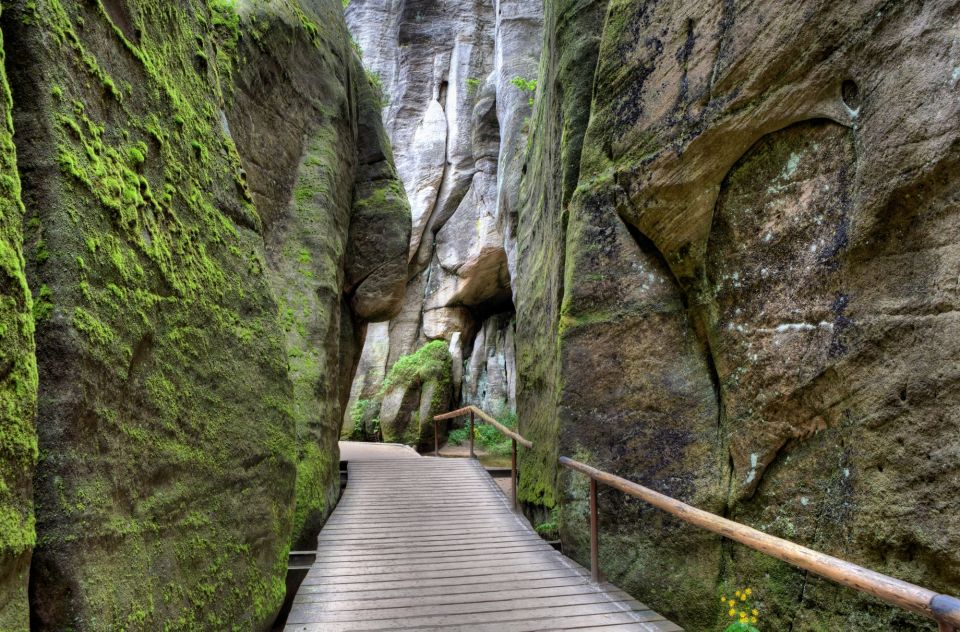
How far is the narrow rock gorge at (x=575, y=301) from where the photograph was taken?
2.00m

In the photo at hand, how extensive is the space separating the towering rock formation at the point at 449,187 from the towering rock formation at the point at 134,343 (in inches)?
481

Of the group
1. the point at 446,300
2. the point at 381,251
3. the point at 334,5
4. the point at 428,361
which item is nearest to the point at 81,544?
the point at 381,251

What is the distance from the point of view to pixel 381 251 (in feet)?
30.6

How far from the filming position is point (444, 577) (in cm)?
478

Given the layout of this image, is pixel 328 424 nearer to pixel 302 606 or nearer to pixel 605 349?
pixel 302 606

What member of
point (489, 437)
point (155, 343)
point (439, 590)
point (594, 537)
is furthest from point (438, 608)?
point (489, 437)

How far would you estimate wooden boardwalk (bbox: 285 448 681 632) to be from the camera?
3912 millimetres

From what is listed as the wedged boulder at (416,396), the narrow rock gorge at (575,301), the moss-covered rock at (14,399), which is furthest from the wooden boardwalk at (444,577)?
the wedged boulder at (416,396)

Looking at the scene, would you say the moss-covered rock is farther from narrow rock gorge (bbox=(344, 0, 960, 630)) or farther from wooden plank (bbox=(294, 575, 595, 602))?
narrow rock gorge (bbox=(344, 0, 960, 630))

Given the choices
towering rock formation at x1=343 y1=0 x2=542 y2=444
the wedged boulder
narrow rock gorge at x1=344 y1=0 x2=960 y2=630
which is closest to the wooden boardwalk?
narrow rock gorge at x1=344 y1=0 x2=960 y2=630

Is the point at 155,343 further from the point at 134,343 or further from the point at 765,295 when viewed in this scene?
the point at 765,295

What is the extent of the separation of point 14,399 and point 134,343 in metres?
0.71

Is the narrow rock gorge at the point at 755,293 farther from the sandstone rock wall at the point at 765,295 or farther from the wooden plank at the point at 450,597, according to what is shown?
the wooden plank at the point at 450,597

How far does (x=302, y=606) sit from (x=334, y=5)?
866 centimetres
